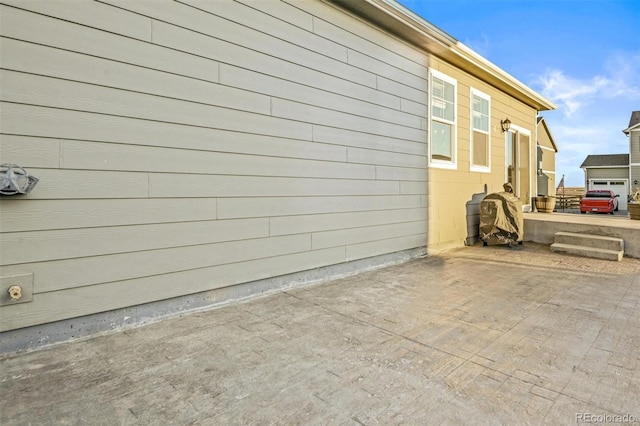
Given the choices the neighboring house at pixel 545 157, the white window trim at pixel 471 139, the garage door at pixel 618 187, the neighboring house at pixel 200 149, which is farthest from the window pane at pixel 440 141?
the garage door at pixel 618 187

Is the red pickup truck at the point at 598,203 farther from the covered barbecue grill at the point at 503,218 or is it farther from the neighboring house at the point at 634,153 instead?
the covered barbecue grill at the point at 503,218

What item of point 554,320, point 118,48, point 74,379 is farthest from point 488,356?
point 118,48

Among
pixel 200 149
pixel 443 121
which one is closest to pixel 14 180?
pixel 200 149

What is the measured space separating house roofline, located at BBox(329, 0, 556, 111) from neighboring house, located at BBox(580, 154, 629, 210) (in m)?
18.0

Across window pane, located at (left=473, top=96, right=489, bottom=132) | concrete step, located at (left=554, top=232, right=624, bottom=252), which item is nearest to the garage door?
window pane, located at (left=473, top=96, right=489, bottom=132)

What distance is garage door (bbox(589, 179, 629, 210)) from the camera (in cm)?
1942

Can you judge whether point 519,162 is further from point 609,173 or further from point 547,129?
point 609,173

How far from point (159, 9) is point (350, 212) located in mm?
2657

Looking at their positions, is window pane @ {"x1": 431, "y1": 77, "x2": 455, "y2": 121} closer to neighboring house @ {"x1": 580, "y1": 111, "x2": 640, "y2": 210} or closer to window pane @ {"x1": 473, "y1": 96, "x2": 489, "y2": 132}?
window pane @ {"x1": 473, "y1": 96, "x2": 489, "y2": 132}

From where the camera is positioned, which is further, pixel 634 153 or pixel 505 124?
Answer: pixel 634 153

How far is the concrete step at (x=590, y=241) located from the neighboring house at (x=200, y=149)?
8.15 ft

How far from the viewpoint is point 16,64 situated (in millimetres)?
1998

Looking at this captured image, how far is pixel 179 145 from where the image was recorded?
8.77 ft

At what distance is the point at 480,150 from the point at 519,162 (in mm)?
2469
